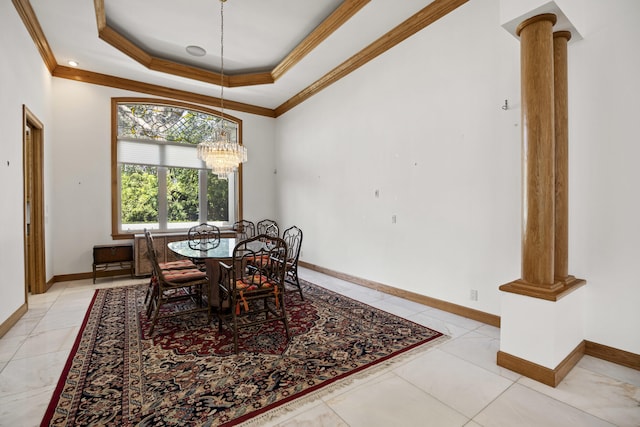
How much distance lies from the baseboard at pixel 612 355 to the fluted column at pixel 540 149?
0.80m

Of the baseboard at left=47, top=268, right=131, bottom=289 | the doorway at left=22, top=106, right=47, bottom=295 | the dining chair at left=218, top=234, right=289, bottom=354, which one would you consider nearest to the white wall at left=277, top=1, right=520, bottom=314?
the dining chair at left=218, top=234, right=289, bottom=354

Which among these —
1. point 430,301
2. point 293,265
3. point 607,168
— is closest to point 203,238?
point 293,265

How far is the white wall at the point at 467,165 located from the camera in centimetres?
235

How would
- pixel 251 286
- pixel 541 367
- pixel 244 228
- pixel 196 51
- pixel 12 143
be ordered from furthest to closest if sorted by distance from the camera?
pixel 244 228 → pixel 196 51 → pixel 12 143 → pixel 251 286 → pixel 541 367

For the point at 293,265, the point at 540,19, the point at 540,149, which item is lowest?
the point at 293,265

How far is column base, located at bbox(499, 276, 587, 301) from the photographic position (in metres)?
2.11

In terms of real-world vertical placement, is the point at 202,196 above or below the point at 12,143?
below

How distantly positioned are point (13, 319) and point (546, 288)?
4849 mm

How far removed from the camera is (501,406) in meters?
1.86

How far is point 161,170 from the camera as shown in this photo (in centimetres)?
584

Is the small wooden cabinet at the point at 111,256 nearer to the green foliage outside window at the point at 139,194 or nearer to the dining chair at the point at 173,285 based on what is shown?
the green foliage outside window at the point at 139,194

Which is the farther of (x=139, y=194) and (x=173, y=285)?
(x=139, y=194)

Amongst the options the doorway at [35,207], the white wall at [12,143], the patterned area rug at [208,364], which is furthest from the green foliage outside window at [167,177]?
the patterned area rug at [208,364]

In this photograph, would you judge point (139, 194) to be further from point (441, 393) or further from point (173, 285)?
point (441, 393)
